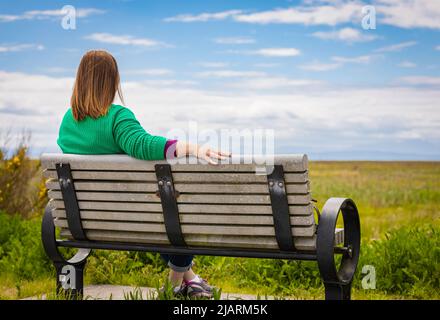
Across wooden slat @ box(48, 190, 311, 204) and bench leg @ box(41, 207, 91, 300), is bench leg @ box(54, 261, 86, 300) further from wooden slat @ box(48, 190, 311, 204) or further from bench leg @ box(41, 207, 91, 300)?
wooden slat @ box(48, 190, 311, 204)

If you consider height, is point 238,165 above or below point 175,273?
above

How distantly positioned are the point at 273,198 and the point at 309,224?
0.84 ft

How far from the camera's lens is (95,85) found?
178 inches

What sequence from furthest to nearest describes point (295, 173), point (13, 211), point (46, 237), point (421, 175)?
point (421, 175), point (13, 211), point (46, 237), point (295, 173)

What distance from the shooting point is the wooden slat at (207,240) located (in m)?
4.15

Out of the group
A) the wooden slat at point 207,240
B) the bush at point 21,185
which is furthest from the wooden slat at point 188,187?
the bush at point 21,185

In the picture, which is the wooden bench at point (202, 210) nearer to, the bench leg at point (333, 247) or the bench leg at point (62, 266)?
the bench leg at point (333, 247)

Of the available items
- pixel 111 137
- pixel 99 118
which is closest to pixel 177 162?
pixel 111 137

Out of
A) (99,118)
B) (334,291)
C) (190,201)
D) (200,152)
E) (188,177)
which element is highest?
(99,118)

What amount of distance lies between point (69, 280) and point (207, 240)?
4.03ft

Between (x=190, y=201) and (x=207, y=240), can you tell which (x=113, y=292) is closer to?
(x=207, y=240)
